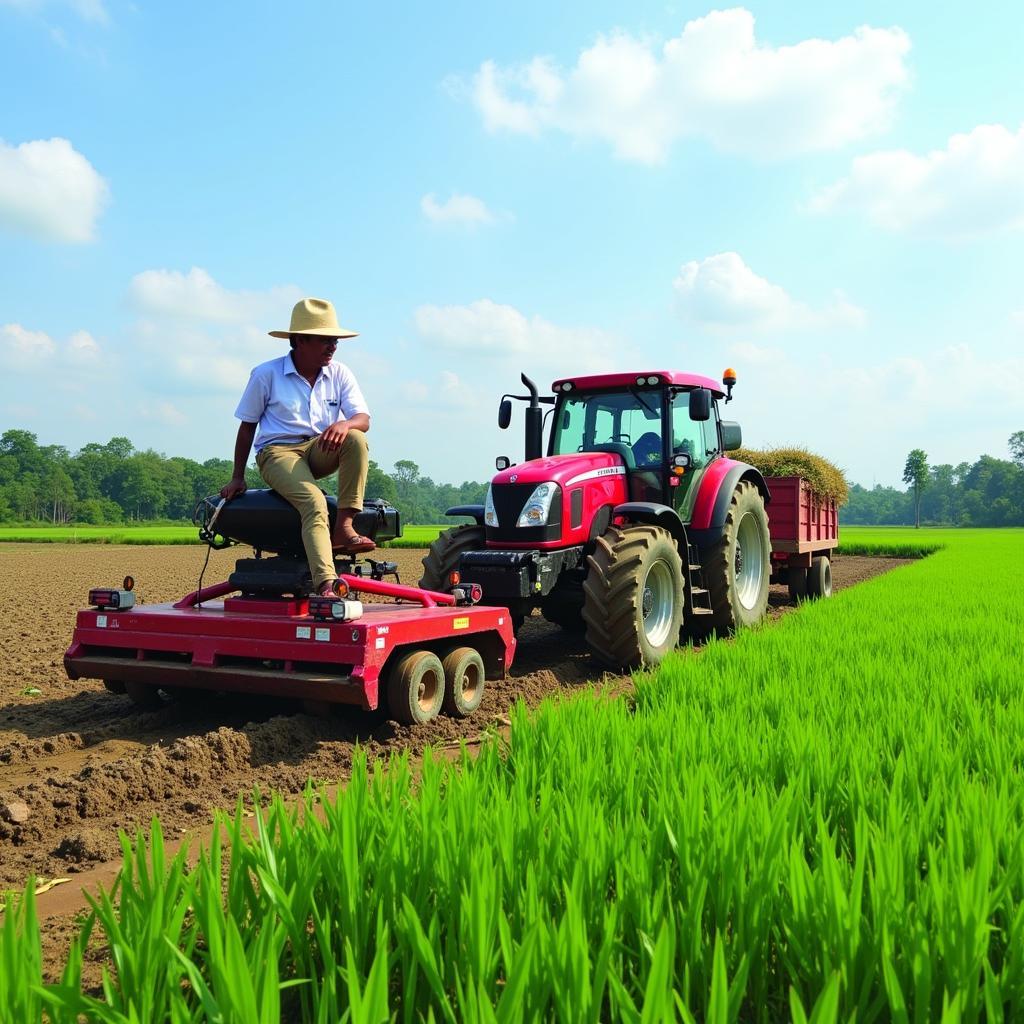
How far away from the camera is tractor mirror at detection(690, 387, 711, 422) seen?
703cm

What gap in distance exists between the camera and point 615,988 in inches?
61.3

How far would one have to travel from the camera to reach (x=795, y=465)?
12453 millimetres

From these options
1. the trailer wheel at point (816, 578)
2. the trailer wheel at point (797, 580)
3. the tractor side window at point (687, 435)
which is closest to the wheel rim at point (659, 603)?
the tractor side window at point (687, 435)

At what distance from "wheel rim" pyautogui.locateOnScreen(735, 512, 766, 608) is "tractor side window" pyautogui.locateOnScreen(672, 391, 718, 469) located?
1084 millimetres

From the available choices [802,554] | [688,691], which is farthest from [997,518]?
[688,691]

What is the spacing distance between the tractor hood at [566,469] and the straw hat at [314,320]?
2143 mm

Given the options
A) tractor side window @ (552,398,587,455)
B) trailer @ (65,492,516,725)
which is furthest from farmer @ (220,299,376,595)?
tractor side window @ (552,398,587,455)

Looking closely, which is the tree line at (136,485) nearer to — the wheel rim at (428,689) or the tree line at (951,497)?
the tree line at (951,497)

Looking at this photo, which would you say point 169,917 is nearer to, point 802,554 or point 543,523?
point 543,523

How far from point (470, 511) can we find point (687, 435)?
2.04m

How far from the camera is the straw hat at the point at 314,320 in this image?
16.3ft

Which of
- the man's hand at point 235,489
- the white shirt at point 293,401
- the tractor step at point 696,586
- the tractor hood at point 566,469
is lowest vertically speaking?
the tractor step at point 696,586

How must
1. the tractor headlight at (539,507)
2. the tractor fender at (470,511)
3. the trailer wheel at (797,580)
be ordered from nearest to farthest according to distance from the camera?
the tractor headlight at (539,507) < the tractor fender at (470,511) < the trailer wheel at (797,580)

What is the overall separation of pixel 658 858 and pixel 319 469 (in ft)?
11.2
